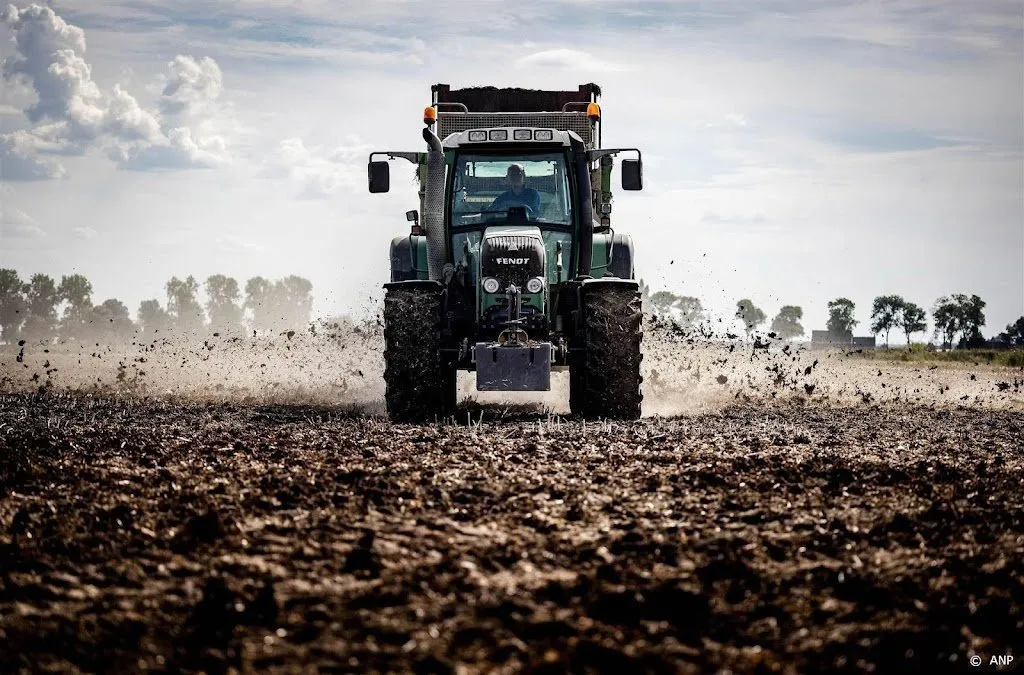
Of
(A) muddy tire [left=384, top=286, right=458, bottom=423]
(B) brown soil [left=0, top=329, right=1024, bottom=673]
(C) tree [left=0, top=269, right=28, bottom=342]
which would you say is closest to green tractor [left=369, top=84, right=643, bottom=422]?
(A) muddy tire [left=384, top=286, right=458, bottom=423]

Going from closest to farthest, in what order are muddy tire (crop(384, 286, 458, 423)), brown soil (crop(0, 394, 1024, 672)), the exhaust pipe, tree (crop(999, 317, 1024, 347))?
brown soil (crop(0, 394, 1024, 672)) < muddy tire (crop(384, 286, 458, 423)) < the exhaust pipe < tree (crop(999, 317, 1024, 347))

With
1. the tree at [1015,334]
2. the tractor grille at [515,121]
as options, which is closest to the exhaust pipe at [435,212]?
the tractor grille at [515,121]

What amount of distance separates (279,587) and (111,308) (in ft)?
349

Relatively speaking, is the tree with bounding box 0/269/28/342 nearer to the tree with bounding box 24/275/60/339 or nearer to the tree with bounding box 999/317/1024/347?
the tree with bounding box 24/275/60/339

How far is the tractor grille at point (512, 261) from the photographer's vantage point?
11273 mm

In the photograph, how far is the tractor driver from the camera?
12.1m

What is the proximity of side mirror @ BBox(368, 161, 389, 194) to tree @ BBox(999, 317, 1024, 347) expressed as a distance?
210 feet

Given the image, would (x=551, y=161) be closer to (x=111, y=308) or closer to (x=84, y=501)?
(x=84, y=501)

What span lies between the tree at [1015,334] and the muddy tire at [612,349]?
208 feet

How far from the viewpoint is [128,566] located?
4.66m

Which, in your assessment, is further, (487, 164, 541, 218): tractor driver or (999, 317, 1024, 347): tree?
(999, 317, 1024, 347): tree

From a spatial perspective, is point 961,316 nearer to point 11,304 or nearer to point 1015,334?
point 1015,334

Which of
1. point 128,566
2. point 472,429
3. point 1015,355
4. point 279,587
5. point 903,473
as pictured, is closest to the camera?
point 279,587

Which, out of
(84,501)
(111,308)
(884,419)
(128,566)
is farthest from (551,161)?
(111,308)
